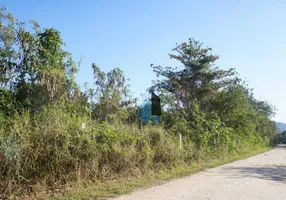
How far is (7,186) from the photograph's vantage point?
486 cm

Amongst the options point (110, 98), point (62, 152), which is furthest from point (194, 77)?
point (62, 152)

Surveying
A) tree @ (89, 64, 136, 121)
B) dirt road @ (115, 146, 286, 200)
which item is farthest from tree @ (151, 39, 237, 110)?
dirt road @ (115, 146, 286, 200)

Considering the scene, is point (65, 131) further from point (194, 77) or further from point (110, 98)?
point (194, 77)

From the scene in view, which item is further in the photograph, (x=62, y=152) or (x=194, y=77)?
(x=194, y=77)

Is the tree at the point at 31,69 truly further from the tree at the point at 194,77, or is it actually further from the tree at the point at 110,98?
the tree at the point at 194,77

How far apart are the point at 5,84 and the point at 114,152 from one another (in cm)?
378

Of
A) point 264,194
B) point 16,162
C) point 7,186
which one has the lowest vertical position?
point 264,194

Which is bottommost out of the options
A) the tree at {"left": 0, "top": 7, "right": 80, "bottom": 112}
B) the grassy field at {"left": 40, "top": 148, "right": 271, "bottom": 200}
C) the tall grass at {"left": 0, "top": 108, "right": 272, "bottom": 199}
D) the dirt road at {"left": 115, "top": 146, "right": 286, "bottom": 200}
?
the dirt road at {"left": 115, "top": 146, "right": 286, "bottom": 200}

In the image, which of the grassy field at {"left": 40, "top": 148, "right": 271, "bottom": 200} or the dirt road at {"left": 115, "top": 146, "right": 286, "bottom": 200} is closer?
the grassy field at {"left": 40, "top": 148, "right": 271, "bottom": 200}

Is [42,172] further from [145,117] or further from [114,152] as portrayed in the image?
[145,117]

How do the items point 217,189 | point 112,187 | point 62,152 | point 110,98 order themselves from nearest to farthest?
1. point 62,152
2. point 112,187
3. point 217,189
4. point 110,98

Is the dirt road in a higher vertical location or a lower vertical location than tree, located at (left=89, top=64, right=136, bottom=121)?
lower

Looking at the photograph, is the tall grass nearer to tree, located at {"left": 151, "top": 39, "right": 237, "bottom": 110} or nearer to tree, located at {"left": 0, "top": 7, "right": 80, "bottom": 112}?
tree, located at {"left": 0, "top": 7, "right": 80, "bottom": 112}

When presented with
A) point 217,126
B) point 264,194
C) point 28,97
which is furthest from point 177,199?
point 217,126
